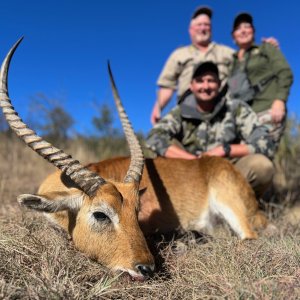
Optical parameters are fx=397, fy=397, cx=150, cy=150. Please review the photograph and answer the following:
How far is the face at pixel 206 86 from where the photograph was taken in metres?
6.23

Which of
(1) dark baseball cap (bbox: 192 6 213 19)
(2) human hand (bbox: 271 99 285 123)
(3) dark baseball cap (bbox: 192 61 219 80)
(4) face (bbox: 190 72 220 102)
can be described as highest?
(1) dark baseball cap (bbox: 192 6 213 19)

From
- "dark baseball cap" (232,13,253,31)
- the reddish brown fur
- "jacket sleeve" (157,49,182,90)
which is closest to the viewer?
the reddish brown fur

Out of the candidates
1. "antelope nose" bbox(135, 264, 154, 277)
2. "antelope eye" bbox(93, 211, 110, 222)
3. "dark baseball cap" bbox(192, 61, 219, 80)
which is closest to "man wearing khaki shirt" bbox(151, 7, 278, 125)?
"dark baseball cap" bbox(192, 61, 219, 80)

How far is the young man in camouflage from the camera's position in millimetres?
6055

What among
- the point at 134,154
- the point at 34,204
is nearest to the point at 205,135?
the point at 134,154

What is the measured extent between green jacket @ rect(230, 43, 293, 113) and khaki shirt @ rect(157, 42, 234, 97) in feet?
1.56

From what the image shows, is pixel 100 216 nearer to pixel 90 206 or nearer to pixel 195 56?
pixel 90 206

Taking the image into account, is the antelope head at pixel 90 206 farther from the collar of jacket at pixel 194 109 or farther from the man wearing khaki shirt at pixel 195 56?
the man wearing khaki shirt at pixel 195 56

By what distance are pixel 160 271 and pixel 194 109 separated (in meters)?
3.52

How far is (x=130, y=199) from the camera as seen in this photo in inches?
142

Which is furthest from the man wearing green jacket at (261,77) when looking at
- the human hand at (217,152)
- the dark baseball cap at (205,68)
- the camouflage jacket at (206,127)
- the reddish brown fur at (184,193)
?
the reddish brown fur at (184,193)

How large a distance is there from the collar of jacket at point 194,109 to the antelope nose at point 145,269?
3692 mm

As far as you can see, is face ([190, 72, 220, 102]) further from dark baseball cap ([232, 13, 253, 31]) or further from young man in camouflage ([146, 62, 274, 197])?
dark baseball cap ([232, 13, 253, 31])

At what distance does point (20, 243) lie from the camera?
3309mm
